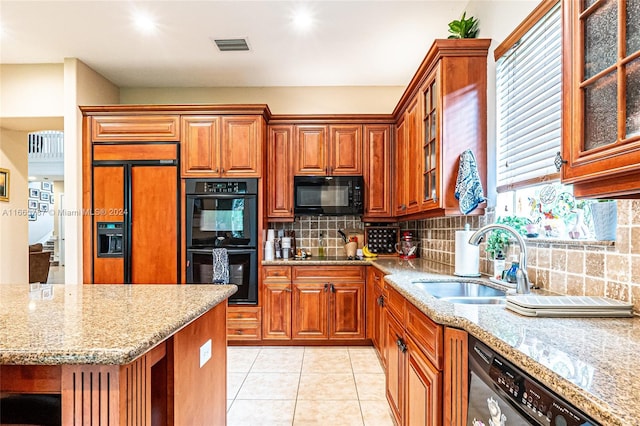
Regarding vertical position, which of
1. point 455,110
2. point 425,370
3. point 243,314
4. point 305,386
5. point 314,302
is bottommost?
point 305,386

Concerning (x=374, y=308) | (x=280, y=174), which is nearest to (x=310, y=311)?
(x=374, y=308)

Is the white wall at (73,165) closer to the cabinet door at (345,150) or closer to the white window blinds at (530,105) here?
the cabinet door at (345,150)

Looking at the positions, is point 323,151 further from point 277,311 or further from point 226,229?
point 277,311

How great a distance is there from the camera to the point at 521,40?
78.0 inches

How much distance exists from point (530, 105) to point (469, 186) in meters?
0.54

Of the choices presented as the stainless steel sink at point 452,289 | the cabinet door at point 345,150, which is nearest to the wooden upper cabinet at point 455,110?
the stainless steel sink at point 452,289

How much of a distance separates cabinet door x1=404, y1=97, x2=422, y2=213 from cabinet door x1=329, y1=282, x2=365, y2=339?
997mm

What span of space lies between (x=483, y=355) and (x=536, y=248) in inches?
37.8

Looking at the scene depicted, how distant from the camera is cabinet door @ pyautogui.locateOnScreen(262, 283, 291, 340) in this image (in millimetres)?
3461

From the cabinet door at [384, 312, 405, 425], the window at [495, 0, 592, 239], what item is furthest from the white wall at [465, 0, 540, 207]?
the cabinet door at [384, 312, 405, 425]

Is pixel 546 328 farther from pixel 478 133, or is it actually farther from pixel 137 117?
pixel 137 117

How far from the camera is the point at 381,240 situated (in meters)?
3.94

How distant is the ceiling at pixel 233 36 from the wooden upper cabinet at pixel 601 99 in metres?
1.85

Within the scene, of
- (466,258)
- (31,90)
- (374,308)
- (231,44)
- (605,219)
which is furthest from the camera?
(31,90)
